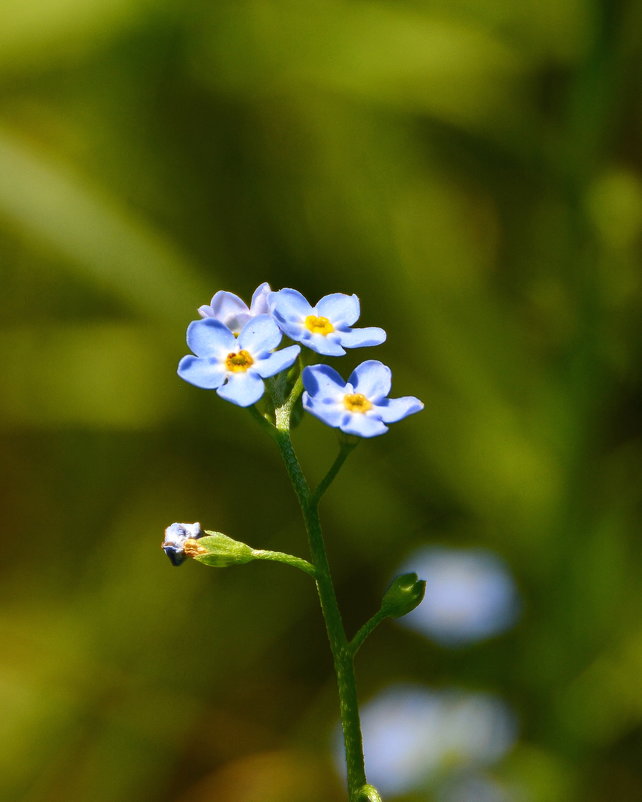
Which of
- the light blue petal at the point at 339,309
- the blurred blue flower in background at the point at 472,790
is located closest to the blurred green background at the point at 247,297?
the blurred blue flower in background at the point at 472,790

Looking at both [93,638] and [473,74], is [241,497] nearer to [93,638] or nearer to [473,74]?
[93,638]

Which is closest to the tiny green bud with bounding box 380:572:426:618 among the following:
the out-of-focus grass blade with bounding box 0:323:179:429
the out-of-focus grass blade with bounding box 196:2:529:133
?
the out-of-focus grass blade with bounding box 0:323:179:429

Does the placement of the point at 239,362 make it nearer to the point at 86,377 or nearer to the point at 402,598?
the point at 402,598

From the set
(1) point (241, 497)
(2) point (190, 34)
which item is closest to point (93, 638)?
(1) point (241, 497)

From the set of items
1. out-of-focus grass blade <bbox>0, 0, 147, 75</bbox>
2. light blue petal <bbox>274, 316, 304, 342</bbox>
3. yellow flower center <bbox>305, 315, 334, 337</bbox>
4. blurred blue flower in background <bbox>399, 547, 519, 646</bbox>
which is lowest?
light blue petal <bbox>274, 316, 304, 342</bbox>

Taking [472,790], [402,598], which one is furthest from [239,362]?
[472,790]

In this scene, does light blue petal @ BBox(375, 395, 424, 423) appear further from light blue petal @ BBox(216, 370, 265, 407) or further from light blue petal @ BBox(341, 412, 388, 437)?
light blue petal @ BBox(216, 370, 265, 407)
